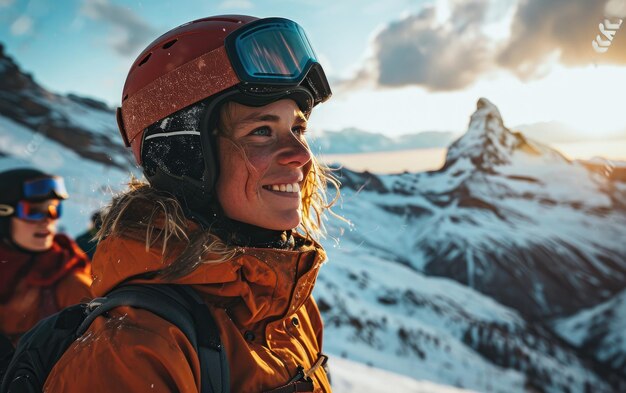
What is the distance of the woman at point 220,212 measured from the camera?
52.0 inches

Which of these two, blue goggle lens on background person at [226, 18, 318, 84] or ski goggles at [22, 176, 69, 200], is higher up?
blue goggle lens on background person at [226, 18, 318, 84]

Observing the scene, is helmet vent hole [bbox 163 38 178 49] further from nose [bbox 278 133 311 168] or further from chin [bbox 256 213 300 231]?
chin [bbox 256 213 300 231]

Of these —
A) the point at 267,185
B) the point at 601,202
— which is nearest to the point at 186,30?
the point at 267,185

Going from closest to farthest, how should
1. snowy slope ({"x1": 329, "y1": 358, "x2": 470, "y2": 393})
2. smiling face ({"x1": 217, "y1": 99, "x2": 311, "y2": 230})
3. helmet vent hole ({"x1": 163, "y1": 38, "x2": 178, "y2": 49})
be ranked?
smiling face ({"x1": 217, "y1": 99, "x2": 311, "y2": 230}) → helmet vent hole ({"x1": 163, "y1": 38, "x2": 178, "y2": 49}) → snowy slope ({"x1": 329, "y1": 358, "x2": 470, "y2": 393})

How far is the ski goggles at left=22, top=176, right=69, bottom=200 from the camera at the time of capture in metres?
4.61

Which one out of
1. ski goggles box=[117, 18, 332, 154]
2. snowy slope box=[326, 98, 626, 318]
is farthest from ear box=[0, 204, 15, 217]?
snowy slope box=[326, 98, 626, 318]

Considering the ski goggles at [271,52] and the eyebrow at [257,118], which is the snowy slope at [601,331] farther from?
the eyebrow at [257,118]

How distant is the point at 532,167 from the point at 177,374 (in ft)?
239

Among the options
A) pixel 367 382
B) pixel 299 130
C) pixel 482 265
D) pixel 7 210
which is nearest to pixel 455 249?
pixel 482 265

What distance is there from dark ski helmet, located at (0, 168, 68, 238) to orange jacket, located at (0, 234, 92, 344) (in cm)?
36

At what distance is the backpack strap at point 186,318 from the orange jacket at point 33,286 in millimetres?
3301

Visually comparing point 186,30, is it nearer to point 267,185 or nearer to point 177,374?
point 267,185

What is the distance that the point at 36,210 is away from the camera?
4586 millimetres

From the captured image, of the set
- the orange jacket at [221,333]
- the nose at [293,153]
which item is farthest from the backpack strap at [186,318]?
the nose at [293,153]
